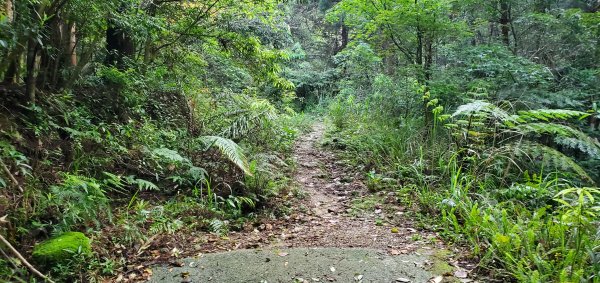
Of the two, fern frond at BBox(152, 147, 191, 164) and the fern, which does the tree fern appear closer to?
the fern

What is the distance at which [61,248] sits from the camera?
9.74ft

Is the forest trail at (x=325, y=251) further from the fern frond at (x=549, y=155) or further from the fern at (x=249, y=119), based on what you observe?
the fern frond at (x=549, y=155)

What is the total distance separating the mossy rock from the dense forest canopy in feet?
0.10

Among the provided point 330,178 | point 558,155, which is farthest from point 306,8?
point 558,155

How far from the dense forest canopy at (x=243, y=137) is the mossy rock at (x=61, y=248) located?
0.10 feet

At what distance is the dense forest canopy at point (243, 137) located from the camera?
3236 mm

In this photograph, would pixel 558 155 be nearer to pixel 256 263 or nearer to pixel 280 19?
pixel 256 263

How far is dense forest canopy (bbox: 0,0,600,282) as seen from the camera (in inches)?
127

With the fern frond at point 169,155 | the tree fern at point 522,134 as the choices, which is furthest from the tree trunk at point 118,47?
the tree fern at point 522,134

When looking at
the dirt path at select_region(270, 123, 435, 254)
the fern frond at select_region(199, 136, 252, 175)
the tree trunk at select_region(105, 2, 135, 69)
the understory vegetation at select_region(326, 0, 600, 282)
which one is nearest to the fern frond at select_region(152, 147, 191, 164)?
the fern frond at select_region(199, 136, 252, 175)

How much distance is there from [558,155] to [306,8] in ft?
63.3

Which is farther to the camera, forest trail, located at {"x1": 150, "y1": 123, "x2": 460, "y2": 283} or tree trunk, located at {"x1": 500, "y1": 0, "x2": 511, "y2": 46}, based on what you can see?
tree trunk, located at {"x1": 500, "y1": 0, "x2": 511, "y2": 46}

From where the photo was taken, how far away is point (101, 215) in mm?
3725

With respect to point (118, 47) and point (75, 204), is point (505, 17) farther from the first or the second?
point (75, 204)
